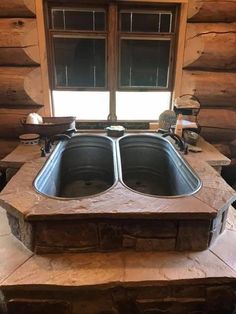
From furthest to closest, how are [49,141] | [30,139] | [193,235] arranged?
[30,139]
[49,141]
[193,235]

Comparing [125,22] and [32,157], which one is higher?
[125,22]

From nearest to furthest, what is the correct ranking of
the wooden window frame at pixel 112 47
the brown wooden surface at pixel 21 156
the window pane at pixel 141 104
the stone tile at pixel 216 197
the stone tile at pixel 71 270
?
1. the stone tile at pixel 71 270
2. the stone tile at pixel 216 197
3. the brown wooden surface at pixel 21 156
4. the wooden window frame at pixel 112 47
5. the window pane at pixel 141 104

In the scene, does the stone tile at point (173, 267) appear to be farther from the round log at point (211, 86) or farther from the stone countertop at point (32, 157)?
the round log at point (211, 86)

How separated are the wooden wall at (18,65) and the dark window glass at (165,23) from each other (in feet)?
3.89

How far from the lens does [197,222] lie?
1.40m

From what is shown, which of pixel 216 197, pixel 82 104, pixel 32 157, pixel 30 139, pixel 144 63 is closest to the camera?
Answer: pixel 216 197

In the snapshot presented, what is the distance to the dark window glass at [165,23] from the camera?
255 cm

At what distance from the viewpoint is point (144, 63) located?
8.96ft

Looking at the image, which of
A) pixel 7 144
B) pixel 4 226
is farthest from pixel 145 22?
pixel 4 226

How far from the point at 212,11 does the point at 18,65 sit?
6.04 feet

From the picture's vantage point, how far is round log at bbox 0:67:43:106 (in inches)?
97.7

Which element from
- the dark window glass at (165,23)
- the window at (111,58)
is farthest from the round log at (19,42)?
the dark window glass at (165,23)

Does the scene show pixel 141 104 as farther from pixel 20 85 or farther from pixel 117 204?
pixel 117 204

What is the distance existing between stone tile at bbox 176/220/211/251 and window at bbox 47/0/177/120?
1.68m
